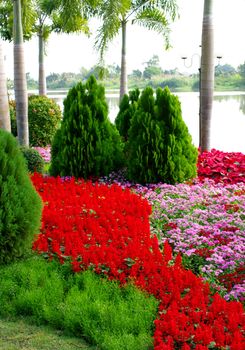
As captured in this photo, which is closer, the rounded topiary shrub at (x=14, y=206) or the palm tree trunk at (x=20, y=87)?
the rounded topiary shrub at (x=14, y=206)

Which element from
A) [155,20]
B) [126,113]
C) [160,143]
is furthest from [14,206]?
[155,20]

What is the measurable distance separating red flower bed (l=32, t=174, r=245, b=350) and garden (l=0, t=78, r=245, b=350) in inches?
0.5

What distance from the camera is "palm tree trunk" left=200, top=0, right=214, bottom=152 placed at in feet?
34.8

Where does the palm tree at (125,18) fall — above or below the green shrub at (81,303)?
above

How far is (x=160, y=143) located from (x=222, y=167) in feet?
5.66

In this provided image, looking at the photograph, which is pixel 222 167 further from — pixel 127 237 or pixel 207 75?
pixel 127 237

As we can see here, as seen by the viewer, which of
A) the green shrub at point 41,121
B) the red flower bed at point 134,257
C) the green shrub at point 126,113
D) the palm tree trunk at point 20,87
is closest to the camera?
the red flower bed at point 134,257

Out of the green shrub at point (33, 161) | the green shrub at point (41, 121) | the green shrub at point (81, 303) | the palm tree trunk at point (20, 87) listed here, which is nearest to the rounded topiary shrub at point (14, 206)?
Answer: the green shrub at point (81, 303)

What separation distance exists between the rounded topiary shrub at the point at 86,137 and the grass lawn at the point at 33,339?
456cm

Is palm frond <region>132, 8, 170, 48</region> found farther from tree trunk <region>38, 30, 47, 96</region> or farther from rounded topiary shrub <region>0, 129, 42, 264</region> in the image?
rounded topiary shrub <region>0, 129, 42, 264</region>

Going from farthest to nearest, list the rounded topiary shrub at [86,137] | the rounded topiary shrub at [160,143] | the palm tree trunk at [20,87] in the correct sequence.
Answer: the palm tree trunk at [20,87], the rounded topiary shrub at [86,137], the rounded topiary shrub at [160,143]

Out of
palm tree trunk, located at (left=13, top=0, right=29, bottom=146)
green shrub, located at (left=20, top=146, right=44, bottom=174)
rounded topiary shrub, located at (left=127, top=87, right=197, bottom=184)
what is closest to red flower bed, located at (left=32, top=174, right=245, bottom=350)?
rounded topiary shrub, located at (left=127, top=87, right=197, bottom=184)

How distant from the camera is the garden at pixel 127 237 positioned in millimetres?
3803

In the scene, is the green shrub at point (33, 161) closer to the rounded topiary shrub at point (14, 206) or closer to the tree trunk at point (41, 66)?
the rounded topiary shrub at point (14, 206)
